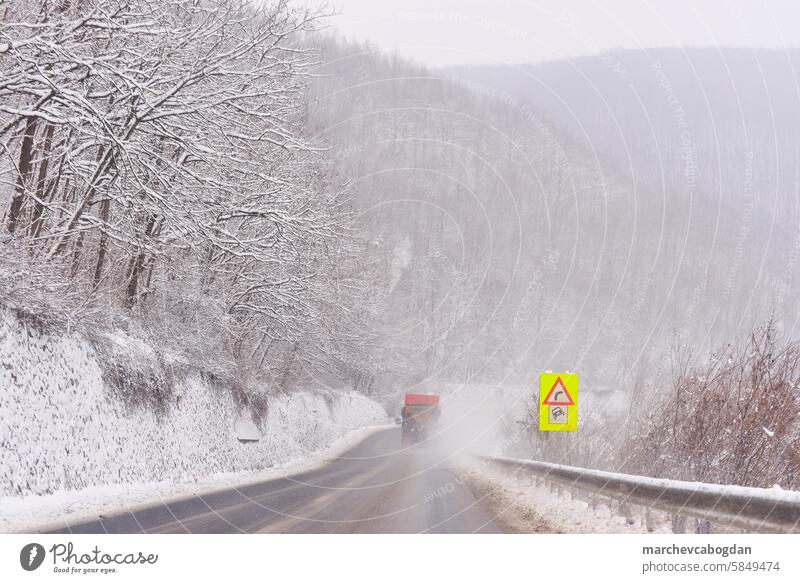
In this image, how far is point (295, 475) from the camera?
19859mm

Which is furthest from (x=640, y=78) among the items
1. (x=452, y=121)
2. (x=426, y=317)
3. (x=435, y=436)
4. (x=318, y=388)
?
(x=452, y=121)

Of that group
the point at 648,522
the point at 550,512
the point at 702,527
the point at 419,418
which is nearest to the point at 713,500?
the point at 702,527

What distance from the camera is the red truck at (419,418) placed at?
1757 inches

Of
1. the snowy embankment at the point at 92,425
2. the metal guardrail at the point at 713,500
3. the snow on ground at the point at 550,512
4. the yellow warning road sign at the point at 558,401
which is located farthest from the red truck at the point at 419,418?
the metal guardrail at the point at 713,500

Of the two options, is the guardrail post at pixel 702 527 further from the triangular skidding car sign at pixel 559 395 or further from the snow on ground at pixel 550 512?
the triangular skidding car sign at pixel 559 395

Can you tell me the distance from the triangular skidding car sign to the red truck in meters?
32.6

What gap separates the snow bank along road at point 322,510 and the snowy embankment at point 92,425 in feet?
4.14

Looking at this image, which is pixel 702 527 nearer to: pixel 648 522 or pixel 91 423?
pixel 648 522

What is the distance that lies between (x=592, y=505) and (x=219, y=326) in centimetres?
1359

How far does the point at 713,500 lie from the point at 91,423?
9.40 meters

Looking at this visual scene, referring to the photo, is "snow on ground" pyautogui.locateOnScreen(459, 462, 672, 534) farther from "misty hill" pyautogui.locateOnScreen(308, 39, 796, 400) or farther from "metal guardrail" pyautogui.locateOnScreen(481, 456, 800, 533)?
"misty hill" pyautogui.locateOnScreen(308, 39, 796, 400)

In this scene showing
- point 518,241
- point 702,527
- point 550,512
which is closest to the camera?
point 702,527

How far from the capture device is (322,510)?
10.9m

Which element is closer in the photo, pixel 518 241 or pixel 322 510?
pixel 322 510
